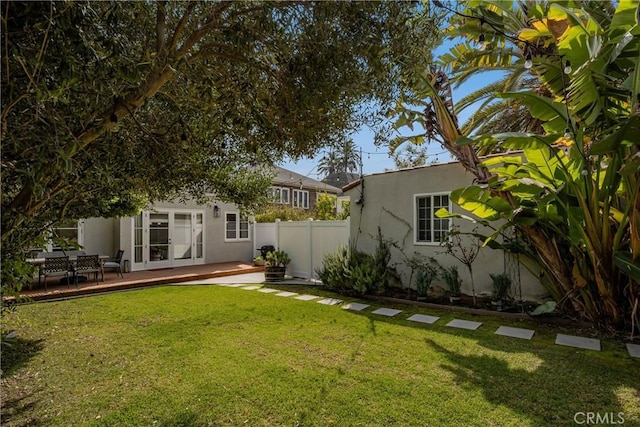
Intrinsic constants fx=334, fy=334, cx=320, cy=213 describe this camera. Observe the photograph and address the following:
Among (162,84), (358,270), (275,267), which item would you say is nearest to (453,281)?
(358,270)

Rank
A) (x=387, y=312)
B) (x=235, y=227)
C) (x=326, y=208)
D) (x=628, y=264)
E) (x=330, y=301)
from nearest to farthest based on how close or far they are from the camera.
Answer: (x=628, y=264), (x=387, y=312), (x=330, y=301), (x=326, y=208), (x=235, y=227)

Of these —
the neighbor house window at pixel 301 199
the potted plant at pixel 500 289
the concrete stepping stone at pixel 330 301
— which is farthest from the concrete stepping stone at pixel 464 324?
the neighbor house window at pixel 301 199

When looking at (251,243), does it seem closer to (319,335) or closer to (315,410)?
(319,335)

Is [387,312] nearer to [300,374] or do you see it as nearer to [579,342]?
[579,342]

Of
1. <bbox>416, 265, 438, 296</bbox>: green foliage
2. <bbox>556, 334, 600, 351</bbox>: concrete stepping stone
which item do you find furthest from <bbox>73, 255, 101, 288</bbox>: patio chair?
<bbox>556, 334, 600, 351</bbox>: concrete stepping stone

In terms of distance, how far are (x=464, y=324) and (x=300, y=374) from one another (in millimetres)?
4105

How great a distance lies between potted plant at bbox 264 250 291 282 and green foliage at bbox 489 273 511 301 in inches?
288

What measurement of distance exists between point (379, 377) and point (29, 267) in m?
4.49

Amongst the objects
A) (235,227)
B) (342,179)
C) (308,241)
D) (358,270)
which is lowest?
(358,270)

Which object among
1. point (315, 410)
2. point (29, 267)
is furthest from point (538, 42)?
point (29, 267)

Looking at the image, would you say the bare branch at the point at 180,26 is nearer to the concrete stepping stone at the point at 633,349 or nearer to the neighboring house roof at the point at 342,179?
the concrete stepping stone at the point at 633,349

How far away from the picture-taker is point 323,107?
3.69 m

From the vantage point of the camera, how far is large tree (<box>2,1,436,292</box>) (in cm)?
232

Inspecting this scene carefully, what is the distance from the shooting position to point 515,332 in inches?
254
